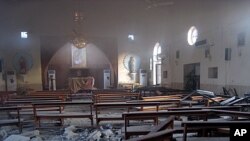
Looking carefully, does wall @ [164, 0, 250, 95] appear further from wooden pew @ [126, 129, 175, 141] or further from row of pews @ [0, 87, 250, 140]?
wooden pew @ [126, 129, 175, 141]

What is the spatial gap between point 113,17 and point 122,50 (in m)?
2.31

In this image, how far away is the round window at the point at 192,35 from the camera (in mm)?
11461

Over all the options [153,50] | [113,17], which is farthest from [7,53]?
[153,50]

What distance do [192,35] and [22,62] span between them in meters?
10.6

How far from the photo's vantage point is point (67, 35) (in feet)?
54.3

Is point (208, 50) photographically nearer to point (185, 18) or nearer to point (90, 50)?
point (185, 18)

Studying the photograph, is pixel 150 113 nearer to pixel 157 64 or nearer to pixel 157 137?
pixel 157 137

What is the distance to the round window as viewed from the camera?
37.6 ft

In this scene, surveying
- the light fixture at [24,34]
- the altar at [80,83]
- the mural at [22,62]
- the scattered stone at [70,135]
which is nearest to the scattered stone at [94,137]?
the scattered stone at [70,135]

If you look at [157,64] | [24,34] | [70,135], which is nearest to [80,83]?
[24,34]

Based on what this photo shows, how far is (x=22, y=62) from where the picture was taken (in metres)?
15.8

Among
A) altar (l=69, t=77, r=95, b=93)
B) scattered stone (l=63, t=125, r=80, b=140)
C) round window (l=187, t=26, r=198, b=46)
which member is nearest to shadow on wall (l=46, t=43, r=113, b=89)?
altar (l=69, t=77, r=95, b=93)

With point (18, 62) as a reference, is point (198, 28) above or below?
above

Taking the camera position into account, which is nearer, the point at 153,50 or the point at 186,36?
the point at 186,36
